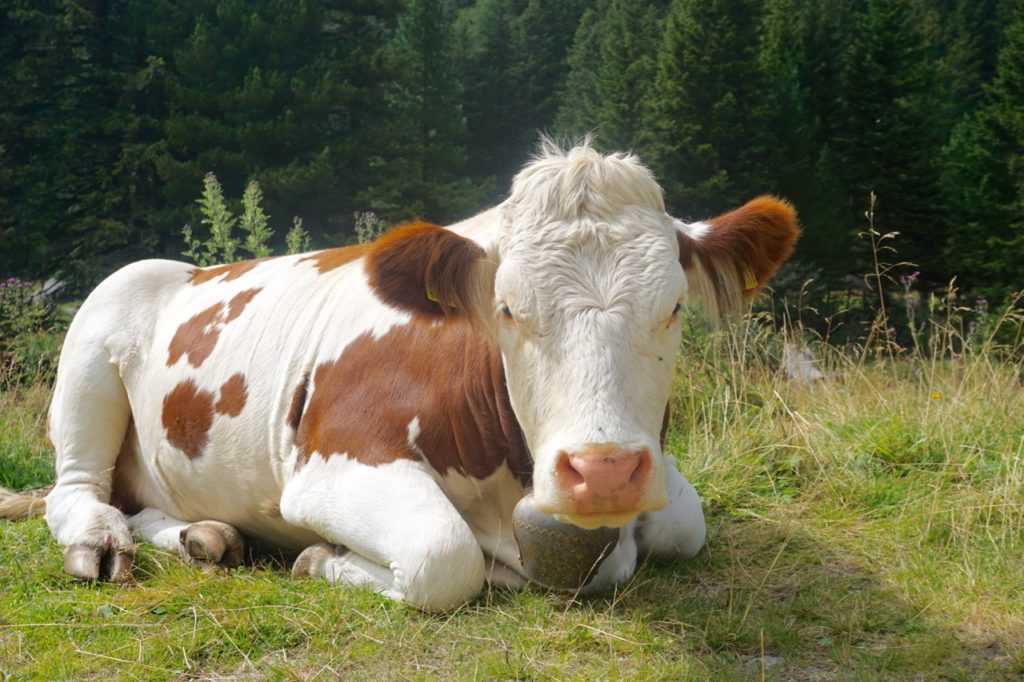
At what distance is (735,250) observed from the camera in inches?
154

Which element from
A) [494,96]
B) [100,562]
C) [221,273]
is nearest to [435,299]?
[100,562]

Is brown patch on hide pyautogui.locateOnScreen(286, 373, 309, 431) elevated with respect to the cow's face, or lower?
lower

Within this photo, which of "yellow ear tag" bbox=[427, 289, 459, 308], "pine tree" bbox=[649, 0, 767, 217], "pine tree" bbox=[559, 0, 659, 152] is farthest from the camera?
"pine tree" bbox=[559, 0, 659, 152]

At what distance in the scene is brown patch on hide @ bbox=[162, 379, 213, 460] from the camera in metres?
4.85

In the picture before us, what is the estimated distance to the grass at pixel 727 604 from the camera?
3389 mm

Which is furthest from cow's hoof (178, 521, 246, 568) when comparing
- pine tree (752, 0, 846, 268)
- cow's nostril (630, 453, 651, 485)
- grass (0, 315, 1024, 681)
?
pine tree (752, 0, 846, 268)

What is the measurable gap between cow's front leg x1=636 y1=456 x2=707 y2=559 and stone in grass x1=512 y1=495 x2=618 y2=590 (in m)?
0.45

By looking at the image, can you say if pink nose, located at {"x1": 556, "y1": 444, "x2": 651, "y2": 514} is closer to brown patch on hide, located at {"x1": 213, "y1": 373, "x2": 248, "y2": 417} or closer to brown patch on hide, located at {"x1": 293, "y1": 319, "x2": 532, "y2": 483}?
brown patch on hide, located at {"x1": 293, "y1": 319, "x2": 532, "y2": 483}

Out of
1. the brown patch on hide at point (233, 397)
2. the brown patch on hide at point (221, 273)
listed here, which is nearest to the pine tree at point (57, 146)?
the brown patch on hide at point (221, 273)

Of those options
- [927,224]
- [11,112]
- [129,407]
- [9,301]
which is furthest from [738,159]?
[129,407]

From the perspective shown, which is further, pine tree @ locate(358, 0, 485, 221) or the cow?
pine tree @ locate(358, 0, 485, 221)

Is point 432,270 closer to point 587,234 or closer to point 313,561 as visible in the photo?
point 587,234

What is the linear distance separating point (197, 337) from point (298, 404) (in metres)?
0.85

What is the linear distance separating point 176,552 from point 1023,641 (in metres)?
3.32
